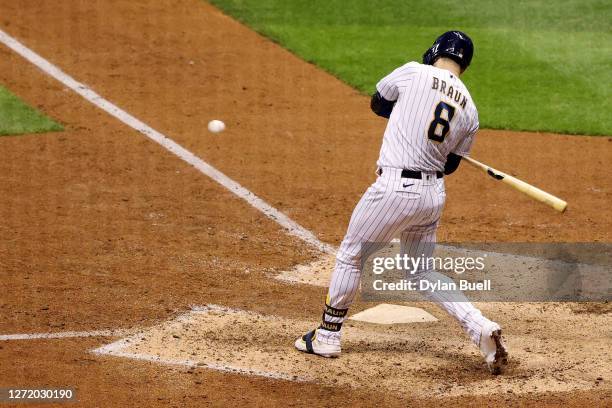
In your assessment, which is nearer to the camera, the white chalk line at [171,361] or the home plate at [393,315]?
the white chalk line at [171,361]

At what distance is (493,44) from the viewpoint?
43.8 ft

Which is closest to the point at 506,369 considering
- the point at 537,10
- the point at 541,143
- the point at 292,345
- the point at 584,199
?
the point at 292,345

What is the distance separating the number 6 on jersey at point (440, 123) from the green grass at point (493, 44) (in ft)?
17.4

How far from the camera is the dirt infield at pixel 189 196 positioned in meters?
6.12

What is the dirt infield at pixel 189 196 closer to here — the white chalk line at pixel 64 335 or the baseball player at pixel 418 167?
the white chalk line at pixel 64 335

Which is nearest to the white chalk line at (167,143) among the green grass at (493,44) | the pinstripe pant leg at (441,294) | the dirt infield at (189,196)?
the dirt infield at (189,196)

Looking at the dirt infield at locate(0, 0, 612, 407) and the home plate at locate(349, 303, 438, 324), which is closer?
the dirt infield at locate(0, 0, 612, 407)

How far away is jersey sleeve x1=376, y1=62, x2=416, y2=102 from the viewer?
20.4 ft

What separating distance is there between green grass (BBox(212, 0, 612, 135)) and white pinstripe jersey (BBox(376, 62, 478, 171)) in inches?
206

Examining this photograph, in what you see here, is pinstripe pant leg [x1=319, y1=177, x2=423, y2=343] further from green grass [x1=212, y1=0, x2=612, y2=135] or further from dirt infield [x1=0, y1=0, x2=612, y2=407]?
green grass [x1=212, y1=0, x2=612, y2=135]

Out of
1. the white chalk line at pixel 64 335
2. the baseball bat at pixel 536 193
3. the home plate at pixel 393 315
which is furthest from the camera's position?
the home plate at pixel 393 315

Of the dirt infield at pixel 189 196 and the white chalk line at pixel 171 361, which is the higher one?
the dirt infield at pixel 189 196

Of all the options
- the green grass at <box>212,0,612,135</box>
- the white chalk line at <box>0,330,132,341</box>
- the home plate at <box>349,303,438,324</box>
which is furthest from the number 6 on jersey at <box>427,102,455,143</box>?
the green grass at <box>212,0,612,135</box>

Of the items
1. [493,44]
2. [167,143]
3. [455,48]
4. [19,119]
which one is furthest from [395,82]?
[493,44]
